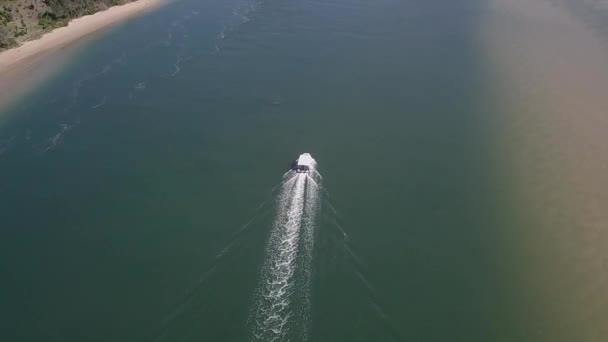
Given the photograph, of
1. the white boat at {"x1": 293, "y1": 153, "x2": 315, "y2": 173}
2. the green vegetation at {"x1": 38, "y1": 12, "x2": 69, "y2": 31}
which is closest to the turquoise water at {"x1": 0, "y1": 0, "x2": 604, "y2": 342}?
the white boat at {"x1": 293, "y1": 153, "x2": 315, "y2": 173}

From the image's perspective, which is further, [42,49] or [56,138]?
[42,49]

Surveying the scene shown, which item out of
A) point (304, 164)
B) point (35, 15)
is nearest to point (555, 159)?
point (304, 164)

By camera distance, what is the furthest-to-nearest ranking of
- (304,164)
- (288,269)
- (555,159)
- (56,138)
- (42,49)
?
(42,49) → (56,138) → (555,159) → (304,164) → (288,269)

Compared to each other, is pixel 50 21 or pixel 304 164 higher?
pixel 304 164

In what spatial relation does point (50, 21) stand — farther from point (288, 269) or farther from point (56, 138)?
point (288, 269)

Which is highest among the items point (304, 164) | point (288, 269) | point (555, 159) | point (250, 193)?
point (555, 159)

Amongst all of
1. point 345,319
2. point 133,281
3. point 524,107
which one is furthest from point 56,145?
point 524,107

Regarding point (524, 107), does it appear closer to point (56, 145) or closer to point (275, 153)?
point (275, 153)
